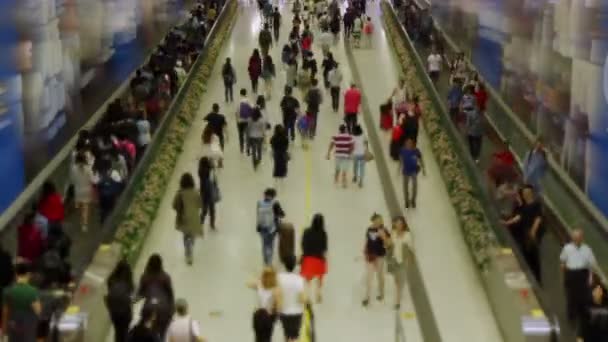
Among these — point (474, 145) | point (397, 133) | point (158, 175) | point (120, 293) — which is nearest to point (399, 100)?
point (397, 133)

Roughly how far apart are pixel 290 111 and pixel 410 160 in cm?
416

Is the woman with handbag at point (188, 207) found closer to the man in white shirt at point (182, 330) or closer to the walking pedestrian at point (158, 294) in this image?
the walking pedestrian at point (158, 294)

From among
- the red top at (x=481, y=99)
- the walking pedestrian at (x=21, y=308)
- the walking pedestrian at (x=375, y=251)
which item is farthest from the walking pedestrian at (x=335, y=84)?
the walking pedestrian at (x=21, y=308)

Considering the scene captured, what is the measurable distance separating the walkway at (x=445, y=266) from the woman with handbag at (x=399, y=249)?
Result: 2.31 feet

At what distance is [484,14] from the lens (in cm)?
2375

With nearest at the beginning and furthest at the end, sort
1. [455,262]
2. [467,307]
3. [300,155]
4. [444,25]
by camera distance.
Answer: [467,307] < [455,262] < [300,155] < [444,25]

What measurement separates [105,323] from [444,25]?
22671 millimetres

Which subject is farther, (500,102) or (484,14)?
(484,14)

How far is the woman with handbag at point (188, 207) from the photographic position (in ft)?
40.5

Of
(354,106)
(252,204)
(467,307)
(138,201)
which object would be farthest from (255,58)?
(467,307)

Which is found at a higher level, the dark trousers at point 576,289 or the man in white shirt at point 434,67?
the dark trousers at point 576,289

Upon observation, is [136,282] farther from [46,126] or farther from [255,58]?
[255,58]

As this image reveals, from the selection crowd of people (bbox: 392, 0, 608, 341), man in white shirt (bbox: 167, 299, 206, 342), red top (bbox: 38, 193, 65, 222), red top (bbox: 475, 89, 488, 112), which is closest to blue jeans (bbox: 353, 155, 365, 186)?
crowd of people (bbox: 392, 0, 608, 341)

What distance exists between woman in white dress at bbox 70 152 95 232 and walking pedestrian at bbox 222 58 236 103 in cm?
872
